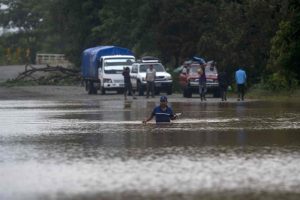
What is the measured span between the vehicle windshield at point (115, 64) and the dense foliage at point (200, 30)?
4775 millimetres

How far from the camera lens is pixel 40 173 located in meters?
16.8

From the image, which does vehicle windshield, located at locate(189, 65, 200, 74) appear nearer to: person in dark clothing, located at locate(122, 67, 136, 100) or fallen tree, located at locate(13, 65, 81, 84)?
person in dark clothing, located at locate(122, 67, 136, 100)

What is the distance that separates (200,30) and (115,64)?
7.44 m

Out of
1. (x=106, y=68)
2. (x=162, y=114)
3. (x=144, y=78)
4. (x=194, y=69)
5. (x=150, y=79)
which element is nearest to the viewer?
(x=162, y=114)

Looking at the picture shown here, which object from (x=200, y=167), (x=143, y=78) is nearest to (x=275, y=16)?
(x=143, y=78)

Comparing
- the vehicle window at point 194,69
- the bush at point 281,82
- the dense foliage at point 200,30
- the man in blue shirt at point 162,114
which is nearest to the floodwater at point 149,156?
the man in blue shirt at point 162,114

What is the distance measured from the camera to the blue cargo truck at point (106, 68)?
58.8 meters

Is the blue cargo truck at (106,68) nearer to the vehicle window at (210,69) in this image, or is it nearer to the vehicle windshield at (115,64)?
the vehicle windshield at (115,64)

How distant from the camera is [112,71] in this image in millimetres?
59000

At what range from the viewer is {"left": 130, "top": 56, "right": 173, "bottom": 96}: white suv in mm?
55081

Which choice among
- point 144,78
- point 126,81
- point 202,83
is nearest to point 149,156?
point 202,83

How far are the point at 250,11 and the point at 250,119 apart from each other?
23009mm

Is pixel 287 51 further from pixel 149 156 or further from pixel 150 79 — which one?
pixel 149 156

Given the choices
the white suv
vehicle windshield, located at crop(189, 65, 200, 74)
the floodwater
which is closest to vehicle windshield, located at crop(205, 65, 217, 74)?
vehicle windshield, located at crop(189, 65, 200, 74)
